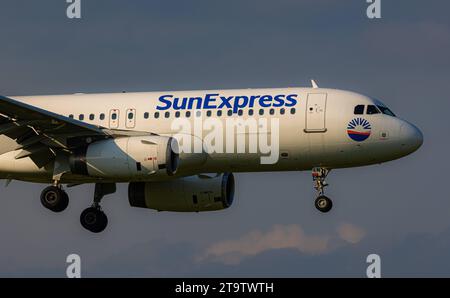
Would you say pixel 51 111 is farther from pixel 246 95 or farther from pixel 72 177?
pixel 246 95

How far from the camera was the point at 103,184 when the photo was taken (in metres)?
62.7

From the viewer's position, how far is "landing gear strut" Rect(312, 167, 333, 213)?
5794 centimetres

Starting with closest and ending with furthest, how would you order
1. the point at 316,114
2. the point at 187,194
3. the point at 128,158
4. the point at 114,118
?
the point at 128,158, the point at 316,114, the point at 114,118, the point at 187,194

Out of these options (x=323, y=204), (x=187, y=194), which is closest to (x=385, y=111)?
(x=323, y=204)

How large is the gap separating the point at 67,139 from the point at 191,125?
5122mm

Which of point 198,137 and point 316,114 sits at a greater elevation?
point 316,114

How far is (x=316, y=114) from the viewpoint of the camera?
57.4 meters

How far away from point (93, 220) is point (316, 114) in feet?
36.9

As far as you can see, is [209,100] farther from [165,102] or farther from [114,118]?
[114,118]

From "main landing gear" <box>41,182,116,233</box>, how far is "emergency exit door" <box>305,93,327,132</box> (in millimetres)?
10390

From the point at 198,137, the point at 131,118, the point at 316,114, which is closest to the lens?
the point at 316,114

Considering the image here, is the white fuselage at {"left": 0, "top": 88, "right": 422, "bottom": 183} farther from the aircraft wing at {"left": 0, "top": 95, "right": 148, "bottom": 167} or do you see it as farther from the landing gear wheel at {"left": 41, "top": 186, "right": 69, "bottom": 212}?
the landing gear wheel at {"left": 41, "top": 186, "right": 69, "bottom": 212}

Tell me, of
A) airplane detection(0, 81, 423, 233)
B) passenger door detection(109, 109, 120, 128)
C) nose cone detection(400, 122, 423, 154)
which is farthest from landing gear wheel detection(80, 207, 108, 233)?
nose cone detection(400, 122, 423, 154)
